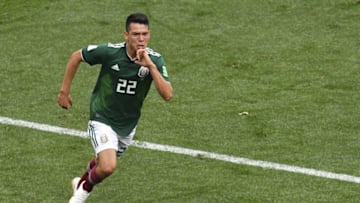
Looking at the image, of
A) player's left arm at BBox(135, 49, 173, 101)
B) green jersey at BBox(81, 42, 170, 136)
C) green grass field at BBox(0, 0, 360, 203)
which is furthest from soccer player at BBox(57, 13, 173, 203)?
green grass field at BBox(0, 0, 360, 203)

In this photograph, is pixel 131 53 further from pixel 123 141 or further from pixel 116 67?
pixel 123 141

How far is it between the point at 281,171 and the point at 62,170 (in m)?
2.32

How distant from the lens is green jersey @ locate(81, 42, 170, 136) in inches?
412

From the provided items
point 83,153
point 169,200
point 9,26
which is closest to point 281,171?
point 169,200

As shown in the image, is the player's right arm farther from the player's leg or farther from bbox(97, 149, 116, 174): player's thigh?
bbox(97, 149, 116, 174): player's thigh

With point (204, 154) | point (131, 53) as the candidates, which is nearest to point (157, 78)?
point (131, 53)

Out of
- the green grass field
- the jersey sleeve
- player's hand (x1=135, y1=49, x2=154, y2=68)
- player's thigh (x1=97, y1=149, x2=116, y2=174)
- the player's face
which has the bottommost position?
the green grass field

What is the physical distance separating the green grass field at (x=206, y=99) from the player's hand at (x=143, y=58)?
62.1 inches

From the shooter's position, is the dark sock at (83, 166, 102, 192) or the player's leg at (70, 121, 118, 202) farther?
the dark sock at (83, 166, 102, 192)

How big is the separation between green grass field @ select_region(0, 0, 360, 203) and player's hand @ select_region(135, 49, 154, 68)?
158 centimetres

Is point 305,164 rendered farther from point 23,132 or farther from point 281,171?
point 23,132

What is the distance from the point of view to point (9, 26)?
53.6 feet

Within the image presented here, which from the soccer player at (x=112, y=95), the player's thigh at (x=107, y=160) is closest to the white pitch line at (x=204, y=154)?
the soccer player at (x=112, y=95)

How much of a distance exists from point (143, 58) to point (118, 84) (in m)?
0.56
